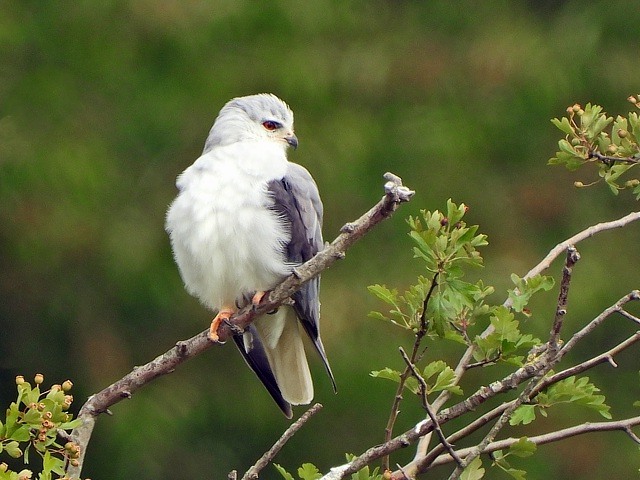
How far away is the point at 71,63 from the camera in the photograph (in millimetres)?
8906

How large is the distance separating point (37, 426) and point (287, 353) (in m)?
2.11

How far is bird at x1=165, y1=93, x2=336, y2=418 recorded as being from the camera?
162 inches

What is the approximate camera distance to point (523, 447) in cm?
283

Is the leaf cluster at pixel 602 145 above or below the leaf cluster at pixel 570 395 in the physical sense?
above

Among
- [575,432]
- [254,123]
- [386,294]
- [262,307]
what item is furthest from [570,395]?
[254,123]

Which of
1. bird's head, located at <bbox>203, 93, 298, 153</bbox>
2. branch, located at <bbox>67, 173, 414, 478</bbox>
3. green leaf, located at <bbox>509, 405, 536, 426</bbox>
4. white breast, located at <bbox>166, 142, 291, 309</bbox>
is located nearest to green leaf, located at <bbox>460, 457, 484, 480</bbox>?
green leaf, located at <bbox>509, 405, 536, 426</bbox>

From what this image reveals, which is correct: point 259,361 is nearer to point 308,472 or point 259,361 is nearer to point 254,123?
point 254,123

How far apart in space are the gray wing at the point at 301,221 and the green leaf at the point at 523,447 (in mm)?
1337

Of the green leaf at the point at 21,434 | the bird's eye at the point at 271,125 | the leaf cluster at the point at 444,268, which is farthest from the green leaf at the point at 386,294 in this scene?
the bird's eye at the point at 271,125

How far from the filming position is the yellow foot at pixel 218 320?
143 inches

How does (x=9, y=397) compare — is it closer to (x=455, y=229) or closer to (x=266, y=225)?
(x=266, y=225)

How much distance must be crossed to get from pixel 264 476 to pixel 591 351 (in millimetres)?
2480

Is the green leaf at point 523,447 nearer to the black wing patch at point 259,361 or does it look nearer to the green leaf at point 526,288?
the green leaf at point 526,288

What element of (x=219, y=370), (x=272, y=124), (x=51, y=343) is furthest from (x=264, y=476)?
(x=272, y=124)
